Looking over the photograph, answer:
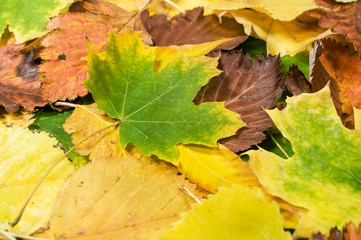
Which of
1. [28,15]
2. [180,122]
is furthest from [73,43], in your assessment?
[180,122]

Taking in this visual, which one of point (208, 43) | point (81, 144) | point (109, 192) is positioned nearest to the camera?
point (109, 192)

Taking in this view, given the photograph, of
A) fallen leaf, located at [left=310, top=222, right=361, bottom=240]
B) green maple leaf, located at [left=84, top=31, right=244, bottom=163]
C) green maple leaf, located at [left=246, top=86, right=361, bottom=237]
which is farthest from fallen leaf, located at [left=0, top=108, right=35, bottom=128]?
fallen leaf, located at [left=310, top=222, right=361, bottom=240]

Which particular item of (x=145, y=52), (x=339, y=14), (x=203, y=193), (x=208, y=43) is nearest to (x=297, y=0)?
(x=339, y=14)

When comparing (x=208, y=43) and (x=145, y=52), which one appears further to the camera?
(x=208, y=43)

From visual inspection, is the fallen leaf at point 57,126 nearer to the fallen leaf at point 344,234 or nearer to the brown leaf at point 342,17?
the fallen leaf at point 344,234

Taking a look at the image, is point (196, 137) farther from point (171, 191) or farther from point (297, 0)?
point (297, 0)

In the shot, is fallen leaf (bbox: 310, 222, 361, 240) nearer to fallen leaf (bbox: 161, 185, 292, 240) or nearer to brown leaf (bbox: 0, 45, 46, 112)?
fallen leaf (bbox: 161, 185, 292, 240)

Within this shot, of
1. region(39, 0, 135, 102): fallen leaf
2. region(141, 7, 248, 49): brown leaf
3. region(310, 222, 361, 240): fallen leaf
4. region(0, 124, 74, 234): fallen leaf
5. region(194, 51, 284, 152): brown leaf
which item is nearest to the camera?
region(310, 222, 361, 240): fallen leaf
